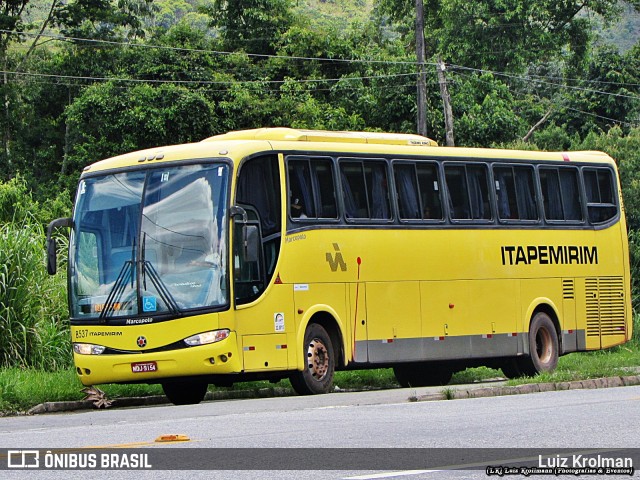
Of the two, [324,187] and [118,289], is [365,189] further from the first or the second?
[118,289]

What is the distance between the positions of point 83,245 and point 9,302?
2.92 metres

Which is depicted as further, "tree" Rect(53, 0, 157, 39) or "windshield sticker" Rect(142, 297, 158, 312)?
"tree" Rect(53, 0, 157, 39)

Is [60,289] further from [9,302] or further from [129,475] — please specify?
[129,475]

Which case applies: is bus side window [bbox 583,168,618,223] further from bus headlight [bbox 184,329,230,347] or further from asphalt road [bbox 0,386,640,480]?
bus headlight [bbox 184,329,230,347]

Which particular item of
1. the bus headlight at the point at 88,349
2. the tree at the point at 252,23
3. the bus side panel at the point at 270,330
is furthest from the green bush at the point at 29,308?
the tree at the point at 252,23

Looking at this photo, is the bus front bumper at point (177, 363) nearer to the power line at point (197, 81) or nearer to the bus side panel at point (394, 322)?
the bus side panel at point (394, 322)

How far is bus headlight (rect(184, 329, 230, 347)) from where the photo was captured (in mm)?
17719

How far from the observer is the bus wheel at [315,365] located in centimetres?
1908

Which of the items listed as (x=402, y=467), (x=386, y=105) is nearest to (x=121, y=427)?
(x=402, y=467)

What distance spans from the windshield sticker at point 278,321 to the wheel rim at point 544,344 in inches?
274

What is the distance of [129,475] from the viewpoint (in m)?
8.59

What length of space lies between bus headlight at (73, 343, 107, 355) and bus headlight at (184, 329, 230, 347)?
137 centimetres

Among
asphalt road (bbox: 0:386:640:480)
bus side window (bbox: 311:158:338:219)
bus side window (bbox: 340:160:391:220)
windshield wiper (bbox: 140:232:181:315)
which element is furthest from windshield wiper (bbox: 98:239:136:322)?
bus side window (bbox: 340:160:391:220)

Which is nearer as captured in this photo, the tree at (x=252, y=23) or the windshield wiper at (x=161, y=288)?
the windshield wiper at (x=161, y=288)
